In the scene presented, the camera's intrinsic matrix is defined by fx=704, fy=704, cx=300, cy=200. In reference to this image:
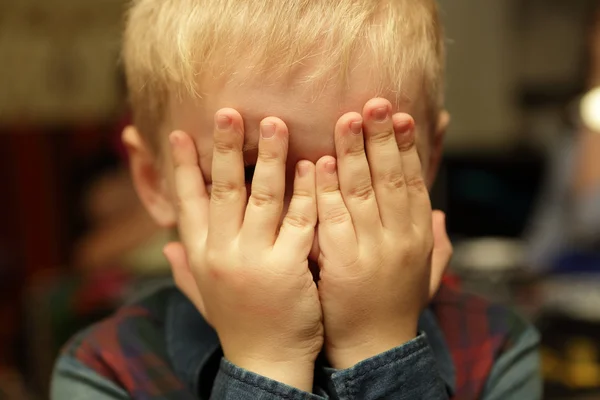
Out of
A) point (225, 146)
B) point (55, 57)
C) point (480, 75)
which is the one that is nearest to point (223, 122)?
point (225, 146)

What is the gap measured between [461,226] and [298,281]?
188 centimetres

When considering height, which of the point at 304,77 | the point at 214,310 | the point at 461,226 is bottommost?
the point at 461,226

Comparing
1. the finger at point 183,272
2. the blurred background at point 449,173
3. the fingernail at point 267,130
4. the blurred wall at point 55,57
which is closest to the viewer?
the fingernail at point 267,130

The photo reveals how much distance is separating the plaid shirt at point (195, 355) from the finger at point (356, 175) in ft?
0.48

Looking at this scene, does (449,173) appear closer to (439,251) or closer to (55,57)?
(439,251)

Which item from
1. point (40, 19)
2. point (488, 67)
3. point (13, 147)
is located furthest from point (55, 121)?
point (488, 67)

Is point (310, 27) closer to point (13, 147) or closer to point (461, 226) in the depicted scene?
point (461, 226)

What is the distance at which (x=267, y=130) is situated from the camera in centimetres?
63

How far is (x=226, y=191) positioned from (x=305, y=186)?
3.1 inches

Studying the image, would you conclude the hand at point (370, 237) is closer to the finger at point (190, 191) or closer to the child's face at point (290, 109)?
the child's face at point (290, 109)

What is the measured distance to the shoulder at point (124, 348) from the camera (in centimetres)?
79

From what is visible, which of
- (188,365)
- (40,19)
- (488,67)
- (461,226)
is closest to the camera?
→ (188,365)

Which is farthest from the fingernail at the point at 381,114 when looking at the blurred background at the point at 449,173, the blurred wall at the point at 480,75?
the blurred wall at the point at 480,75

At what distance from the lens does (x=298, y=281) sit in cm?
66
